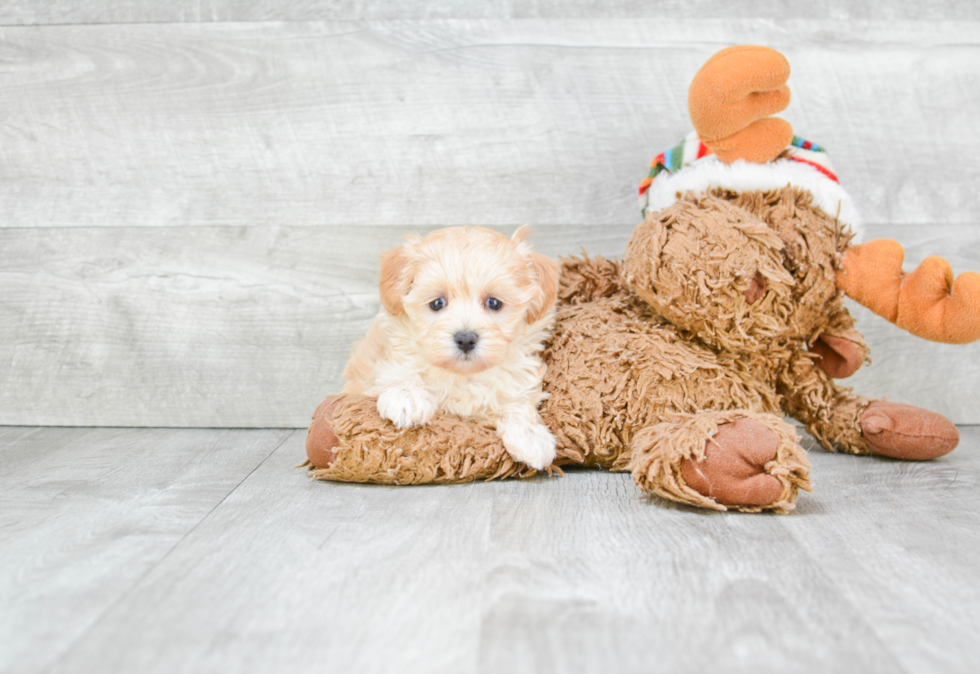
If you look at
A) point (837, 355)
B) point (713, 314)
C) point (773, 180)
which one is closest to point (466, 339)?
Answer: point (713, 314)

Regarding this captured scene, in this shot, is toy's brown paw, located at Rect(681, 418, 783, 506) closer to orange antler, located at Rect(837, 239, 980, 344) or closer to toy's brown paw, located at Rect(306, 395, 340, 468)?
orange antler, located at Rect(837, 239, 980, 344)

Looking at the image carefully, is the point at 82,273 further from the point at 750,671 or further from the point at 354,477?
the point at 750,671

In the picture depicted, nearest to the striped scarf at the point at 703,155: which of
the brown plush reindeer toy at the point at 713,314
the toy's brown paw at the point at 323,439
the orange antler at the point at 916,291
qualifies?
the brown plush reindeer toy at the point at 713,314

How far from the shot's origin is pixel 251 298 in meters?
1.95

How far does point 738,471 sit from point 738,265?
368 millimetres

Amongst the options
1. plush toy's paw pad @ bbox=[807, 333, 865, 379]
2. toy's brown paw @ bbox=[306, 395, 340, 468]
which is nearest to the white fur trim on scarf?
plush toy's paw pad @ bbox=[807, 333, 865, 379]

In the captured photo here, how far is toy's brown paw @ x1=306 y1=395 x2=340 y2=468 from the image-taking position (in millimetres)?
1393

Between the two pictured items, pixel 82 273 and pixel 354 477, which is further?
pixel 82 273

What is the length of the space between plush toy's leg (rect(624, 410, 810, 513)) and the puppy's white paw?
0.67ft

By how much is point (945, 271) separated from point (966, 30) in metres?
0.93

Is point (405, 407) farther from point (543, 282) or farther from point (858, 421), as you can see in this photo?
point (858, 421)

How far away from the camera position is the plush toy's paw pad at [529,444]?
1378 mm

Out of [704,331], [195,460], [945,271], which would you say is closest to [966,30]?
[945,271]

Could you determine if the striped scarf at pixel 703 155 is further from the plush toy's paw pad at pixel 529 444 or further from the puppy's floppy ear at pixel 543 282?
the plush toy's paw pad at pixel 529 444
